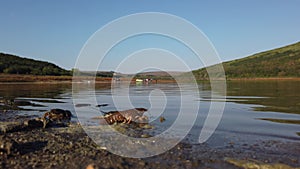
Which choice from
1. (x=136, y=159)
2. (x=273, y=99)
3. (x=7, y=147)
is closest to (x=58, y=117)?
(x=7, y=147)

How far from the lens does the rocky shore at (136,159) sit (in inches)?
237

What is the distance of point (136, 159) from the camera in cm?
643

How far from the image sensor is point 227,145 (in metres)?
7.68

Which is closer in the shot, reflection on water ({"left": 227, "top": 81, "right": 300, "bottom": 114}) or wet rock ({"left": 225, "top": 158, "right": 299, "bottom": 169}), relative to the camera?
wet rock ({"left": 225, "top": 158, "right": 299, "bottom": 169})

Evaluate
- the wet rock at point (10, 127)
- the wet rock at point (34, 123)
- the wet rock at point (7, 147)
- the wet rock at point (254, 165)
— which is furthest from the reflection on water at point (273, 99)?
the wet rock at point (7, 147)

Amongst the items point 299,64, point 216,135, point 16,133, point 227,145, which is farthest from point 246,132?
point 299,64

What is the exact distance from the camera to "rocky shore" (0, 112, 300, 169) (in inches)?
237

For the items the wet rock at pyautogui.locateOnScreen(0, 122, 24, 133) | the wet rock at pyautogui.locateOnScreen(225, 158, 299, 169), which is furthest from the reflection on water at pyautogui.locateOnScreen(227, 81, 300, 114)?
the wet rock at pyautogui.locateOnScreen(0, 122, 24, 133)

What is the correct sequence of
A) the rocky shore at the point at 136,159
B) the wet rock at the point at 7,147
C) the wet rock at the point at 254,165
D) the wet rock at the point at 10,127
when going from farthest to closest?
1. the wet rock at the point at 10,127
2. the wet rock at the point at 7,147
3. the rocky shore at the point at 136,159
4. the wet rock at the point at 254,165

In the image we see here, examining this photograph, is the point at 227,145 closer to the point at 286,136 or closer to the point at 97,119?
the point at 286,136

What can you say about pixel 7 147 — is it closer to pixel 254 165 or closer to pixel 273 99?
pixel 254 165

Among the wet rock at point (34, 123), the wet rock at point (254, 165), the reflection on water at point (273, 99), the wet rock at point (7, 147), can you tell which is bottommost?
the wet rock at point (254, 165)

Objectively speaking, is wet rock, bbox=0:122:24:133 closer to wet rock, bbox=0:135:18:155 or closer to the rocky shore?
the rocky shore

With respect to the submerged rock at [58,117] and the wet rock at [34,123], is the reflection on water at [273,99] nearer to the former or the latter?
the submerged rock at [58,117]
